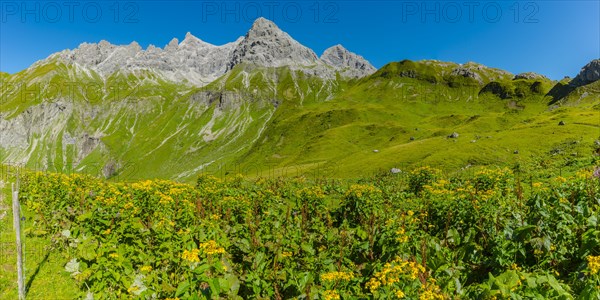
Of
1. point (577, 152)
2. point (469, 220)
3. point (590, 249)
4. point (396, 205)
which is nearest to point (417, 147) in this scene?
point (577, 152)

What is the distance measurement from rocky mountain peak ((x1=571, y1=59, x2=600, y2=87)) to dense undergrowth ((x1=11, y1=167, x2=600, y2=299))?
21587 cm

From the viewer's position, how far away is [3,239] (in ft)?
53.6

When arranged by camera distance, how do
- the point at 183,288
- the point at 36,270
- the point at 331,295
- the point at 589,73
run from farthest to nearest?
the point at 589,73 → the point at 36,270 → the point at 331,295 → the point at 183,288

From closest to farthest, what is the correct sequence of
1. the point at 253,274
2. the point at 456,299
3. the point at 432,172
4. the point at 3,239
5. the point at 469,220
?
the point at 456,299 < the point at 253,274 < the point at 469,220 < the point at 3,239 < the point at 432,172

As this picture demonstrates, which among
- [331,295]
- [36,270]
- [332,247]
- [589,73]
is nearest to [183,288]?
[331,295]

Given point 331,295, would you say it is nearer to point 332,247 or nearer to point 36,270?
point 332,247

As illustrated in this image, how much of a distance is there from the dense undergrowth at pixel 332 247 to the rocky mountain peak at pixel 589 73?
216m

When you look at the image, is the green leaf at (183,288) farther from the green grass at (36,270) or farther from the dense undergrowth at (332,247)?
the green grass at (36,270)

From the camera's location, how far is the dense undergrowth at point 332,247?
801cm

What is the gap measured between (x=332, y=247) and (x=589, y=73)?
230357 mm

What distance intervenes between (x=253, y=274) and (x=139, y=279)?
146 inches

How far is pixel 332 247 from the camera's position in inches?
532

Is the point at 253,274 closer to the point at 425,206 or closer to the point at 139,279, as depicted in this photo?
the point at 139,279

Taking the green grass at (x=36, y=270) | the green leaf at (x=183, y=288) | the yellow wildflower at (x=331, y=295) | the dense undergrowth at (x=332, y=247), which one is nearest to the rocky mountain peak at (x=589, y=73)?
the dense undergrowth at (x=332, y=247)
